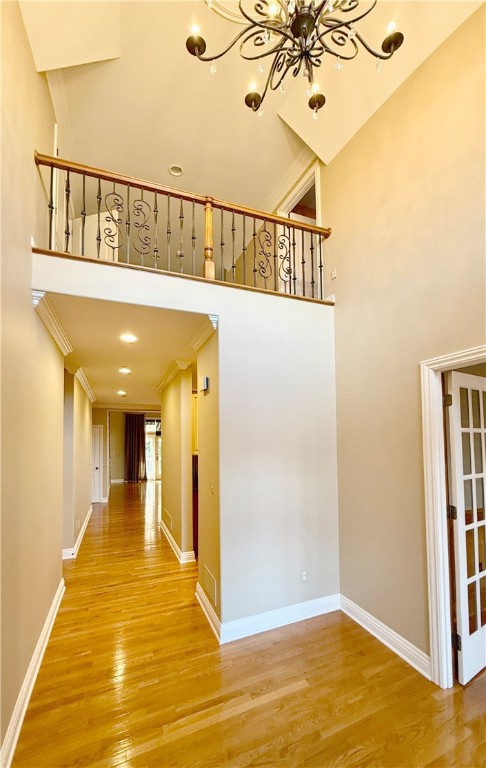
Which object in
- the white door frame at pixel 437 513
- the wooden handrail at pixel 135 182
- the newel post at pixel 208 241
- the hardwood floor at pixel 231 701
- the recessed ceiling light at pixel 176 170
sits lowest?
the hardwood floor at pixel 231 701

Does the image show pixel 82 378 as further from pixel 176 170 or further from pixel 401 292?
pixel 401 292

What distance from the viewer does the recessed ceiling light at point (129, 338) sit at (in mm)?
3464

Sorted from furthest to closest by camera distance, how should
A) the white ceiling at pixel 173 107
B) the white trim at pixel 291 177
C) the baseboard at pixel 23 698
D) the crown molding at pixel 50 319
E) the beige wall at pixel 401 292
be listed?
the white trim at pixel 291 177, the white ceiling at pixel 173 107, the crown molding at pixel 50 319, the beige wall at pixel 401 292, the baseboard at pixel 23 698

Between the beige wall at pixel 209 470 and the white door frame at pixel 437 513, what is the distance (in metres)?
1.59

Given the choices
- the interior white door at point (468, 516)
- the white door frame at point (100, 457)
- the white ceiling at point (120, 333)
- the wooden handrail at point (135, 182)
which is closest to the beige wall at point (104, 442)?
the white door frame at point (100, 457)

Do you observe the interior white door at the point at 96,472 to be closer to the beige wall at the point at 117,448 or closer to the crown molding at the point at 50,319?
the beige wall at the point at 117,448

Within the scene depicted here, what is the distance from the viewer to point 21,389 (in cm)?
216

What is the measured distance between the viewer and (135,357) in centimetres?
440

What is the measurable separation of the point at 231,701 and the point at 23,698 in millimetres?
1272

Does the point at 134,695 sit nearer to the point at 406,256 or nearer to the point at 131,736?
the point at 131,736

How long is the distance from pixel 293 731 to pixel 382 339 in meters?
2.69

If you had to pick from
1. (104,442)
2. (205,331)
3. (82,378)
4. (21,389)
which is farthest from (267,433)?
(104,442)

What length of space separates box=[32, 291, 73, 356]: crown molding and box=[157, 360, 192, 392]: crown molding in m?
1.34

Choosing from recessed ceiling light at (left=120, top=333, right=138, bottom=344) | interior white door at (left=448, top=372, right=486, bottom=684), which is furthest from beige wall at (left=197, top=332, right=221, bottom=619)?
interior white door at (left=448, top=372, right=486, bottom=684)
